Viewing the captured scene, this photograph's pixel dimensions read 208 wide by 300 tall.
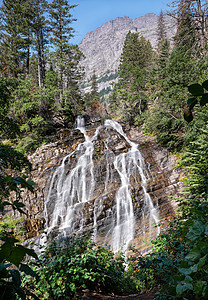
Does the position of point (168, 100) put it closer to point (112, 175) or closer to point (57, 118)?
point (112, 175)

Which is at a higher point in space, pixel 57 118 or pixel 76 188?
pixel 57 118

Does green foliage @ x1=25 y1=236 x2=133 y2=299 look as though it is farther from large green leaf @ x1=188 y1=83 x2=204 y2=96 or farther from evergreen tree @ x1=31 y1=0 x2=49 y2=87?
evergreen tree @ x1=31 y1=0 x2=49 y2=87

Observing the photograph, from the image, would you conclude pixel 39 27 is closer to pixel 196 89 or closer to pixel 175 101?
pixel 175 101

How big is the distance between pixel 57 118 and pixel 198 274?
18094mm

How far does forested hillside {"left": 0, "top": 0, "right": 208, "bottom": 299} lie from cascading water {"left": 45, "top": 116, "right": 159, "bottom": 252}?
127 cm

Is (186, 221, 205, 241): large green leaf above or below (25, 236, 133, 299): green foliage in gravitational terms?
above

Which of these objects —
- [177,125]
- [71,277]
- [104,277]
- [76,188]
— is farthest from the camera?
[177,125]

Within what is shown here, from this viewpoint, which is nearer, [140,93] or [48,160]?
[48,160]

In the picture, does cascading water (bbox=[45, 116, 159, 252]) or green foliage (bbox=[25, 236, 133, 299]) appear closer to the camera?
green foliage (bbox=[25, 236, 133, 299])

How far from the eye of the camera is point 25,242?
8.89 m

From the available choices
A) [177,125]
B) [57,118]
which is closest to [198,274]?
[177,125]

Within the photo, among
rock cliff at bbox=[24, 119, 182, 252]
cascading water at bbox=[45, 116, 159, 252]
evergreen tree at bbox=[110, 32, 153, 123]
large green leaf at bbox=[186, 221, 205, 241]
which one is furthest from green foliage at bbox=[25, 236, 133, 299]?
evergreen tree at bbox=[110, 32, 153, 123]

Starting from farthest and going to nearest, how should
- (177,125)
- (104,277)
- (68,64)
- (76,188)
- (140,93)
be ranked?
(140,93)
(68,64)
(177,125)
(76,188)
(104,277)

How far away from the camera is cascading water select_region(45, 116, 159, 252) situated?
29.4 ft
